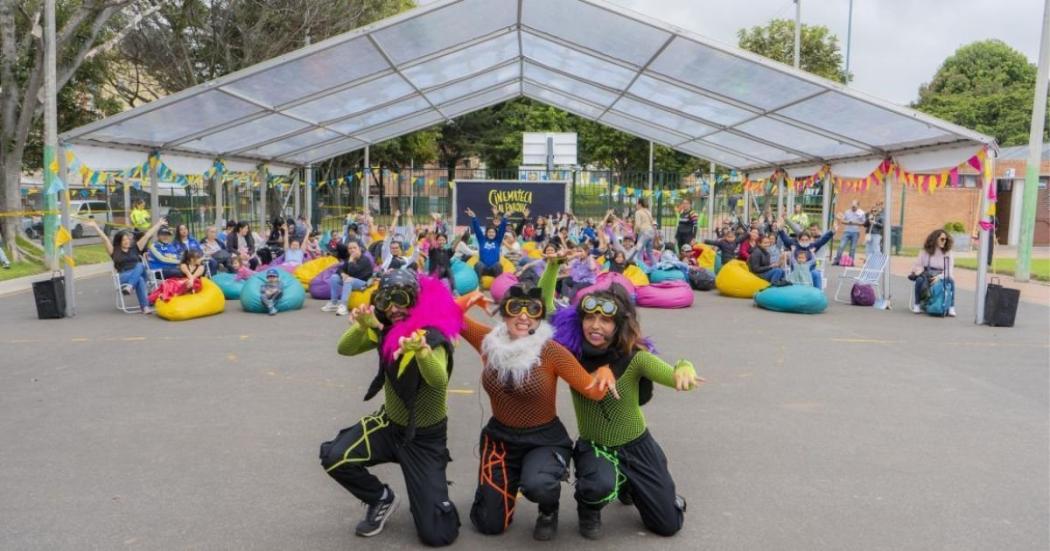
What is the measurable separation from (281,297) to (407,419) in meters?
8.43

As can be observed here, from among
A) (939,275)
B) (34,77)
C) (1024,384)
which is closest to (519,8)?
(939,275)

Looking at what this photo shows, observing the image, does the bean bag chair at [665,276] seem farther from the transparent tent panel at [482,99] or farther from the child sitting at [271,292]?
the transparent tent panel at [482,99]

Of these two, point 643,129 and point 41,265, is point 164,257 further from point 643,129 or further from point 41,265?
point 643,129

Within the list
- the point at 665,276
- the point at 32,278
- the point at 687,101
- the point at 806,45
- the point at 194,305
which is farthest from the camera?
the point at 806,45

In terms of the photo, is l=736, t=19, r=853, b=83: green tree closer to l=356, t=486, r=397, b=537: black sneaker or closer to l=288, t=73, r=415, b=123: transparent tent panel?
l=288, t=73, r=415, b=123: transparent tent panel

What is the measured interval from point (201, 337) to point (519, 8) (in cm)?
691

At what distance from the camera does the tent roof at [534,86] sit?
1141 centimetres

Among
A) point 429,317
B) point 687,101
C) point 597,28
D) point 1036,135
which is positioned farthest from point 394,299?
point 1036,135

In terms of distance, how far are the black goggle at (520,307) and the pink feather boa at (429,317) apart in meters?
0.29

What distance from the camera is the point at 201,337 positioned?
9.74m

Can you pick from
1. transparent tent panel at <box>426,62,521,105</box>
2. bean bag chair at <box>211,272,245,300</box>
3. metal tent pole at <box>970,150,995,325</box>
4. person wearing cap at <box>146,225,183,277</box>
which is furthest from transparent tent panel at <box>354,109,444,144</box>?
metal tent pole at <box>970,150,995,325</box>

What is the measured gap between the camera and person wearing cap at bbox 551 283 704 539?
12.8 feet

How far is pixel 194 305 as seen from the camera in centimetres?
1119

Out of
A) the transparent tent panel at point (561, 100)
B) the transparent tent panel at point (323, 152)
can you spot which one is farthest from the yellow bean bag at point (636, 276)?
the transparent tent panel at point (323, 152)
